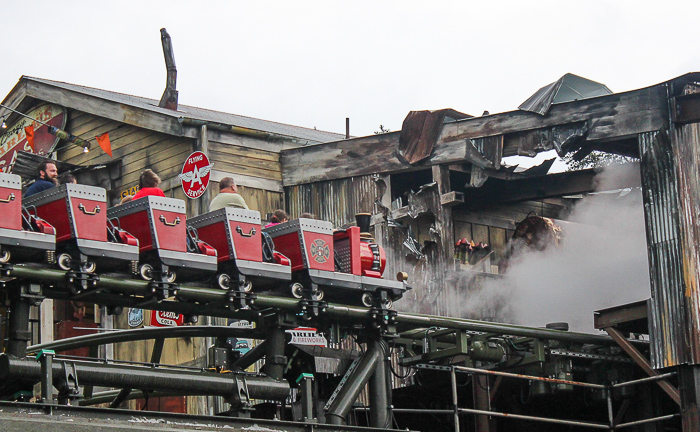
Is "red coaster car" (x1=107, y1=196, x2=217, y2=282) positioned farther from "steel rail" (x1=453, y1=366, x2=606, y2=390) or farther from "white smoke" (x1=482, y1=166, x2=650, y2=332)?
"white smoke" (x1=482, y1=166, x2=650, y2=332)

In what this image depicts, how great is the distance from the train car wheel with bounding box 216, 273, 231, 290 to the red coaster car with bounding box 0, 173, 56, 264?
2.07m

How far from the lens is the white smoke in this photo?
1991 centimetres

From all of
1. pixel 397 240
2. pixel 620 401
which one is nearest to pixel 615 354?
pixel 620 401

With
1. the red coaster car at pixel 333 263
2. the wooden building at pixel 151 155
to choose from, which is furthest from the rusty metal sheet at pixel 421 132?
the red coaster car at pixel 333 263

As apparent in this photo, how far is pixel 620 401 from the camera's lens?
18.1m

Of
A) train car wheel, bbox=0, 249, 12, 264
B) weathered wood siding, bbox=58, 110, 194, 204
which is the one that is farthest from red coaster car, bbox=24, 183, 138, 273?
weathered wood siding, bbox=58, 110, 194, 204

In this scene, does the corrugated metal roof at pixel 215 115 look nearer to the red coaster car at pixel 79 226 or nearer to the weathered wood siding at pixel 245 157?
the weathered wood siding at pixel 245 157

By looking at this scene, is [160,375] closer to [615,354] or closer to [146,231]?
[146,231]

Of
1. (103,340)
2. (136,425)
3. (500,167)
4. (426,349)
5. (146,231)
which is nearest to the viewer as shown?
(136,425)

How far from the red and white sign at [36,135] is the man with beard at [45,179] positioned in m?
10.2

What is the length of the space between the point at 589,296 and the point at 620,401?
2628mm

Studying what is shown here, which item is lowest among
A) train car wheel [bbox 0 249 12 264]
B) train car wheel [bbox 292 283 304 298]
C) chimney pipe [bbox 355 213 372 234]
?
train car wheel [bbox 292 283 304 298]

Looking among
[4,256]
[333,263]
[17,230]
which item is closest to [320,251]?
[333,263]

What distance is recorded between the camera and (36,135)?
23.1 m
